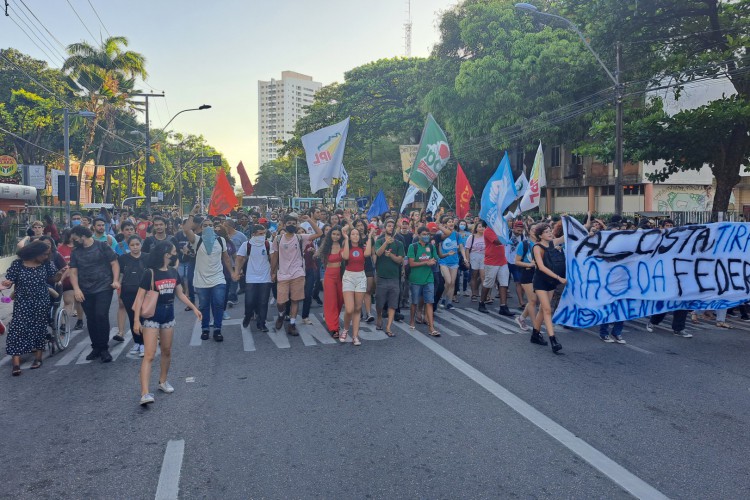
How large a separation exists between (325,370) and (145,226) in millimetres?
7589

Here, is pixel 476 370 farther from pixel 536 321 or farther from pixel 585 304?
pixel 585 304

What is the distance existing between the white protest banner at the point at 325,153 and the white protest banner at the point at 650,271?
6602 millimetres

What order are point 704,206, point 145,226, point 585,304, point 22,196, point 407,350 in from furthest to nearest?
point 704,206
point 22,196
point 145,226
point 585,304
point 407,350

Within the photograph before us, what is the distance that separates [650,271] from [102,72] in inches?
1423

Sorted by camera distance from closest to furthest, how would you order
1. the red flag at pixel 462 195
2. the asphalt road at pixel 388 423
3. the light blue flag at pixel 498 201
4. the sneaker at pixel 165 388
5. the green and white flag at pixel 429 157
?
the asphalt road at pixel 388 423 < the sneaker at pixel 165 388 < the light blue flag at pixel 498 201 < the green and white flag at pixel 429 157 < the red flag at pixel 462 195

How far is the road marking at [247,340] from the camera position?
8.14 m

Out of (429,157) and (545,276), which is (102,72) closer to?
(429,157)

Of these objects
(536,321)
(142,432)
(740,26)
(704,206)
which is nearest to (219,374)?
(142,432)

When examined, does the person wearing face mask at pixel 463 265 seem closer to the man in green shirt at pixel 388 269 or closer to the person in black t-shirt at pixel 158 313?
the man in green shirt at pixel 388 269

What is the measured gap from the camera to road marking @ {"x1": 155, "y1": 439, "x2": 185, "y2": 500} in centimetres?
396

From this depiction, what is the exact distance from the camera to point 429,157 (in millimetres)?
14555

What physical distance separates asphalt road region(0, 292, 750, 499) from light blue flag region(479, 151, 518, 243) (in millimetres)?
2600

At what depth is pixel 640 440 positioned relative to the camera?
4812 mm

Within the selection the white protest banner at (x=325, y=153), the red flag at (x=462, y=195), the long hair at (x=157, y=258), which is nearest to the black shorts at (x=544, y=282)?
the long hair at (x=157, y=258)
